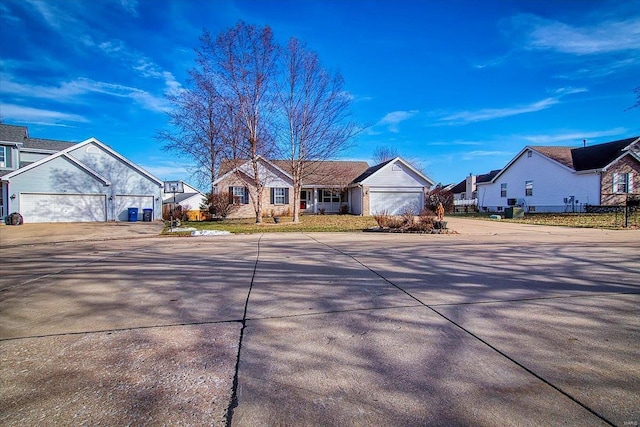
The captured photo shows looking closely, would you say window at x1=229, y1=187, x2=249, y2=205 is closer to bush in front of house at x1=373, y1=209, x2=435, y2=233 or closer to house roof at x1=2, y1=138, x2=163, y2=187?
house roof at x1=2, y1=138, x2=163, y2=187

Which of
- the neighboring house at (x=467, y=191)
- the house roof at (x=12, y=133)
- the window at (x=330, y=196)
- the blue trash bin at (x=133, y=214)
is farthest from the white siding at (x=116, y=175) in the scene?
the neighboring house at (x=467, y=191)

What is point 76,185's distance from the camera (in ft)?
79.8

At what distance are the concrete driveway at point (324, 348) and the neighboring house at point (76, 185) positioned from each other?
71.8 feet

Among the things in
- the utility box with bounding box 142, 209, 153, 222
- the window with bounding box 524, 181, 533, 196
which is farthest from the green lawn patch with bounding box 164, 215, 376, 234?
the window with bounding box 524, 181, 533, 196

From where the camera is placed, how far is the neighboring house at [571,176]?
85.1 ft

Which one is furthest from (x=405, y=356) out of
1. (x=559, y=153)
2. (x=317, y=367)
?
(x=559, y=153)

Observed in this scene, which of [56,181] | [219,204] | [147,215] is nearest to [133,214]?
[147,215]

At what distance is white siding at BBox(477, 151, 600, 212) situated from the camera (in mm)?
26766

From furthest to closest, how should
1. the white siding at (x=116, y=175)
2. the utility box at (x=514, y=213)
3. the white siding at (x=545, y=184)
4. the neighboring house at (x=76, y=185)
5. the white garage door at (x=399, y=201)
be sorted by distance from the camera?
the white garage door at (x=399, y=201), the white siding at (x=545, y=184), the white siding at (x=116, y=175), the utility box at (x=514, y=213), the neighboring house at (x=76, y=185)

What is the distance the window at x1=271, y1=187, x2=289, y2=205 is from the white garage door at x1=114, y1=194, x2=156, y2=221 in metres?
9.41

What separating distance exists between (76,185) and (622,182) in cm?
4083

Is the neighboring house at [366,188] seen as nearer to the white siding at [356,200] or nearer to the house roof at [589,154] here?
the white siding at [356,200]

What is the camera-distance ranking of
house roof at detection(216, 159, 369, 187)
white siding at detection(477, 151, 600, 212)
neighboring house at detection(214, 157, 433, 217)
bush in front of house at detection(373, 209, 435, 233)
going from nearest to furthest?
1. bush in front of house at detection(373, 209, 435, 233)
2. house roof at detection(216, 159, 369, 187)
3. white siding at detection(477, 151, 600, 212)
4. neighboring house at detection(214, 157, 433, 217)

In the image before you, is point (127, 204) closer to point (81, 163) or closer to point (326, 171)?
point (81, 163)
